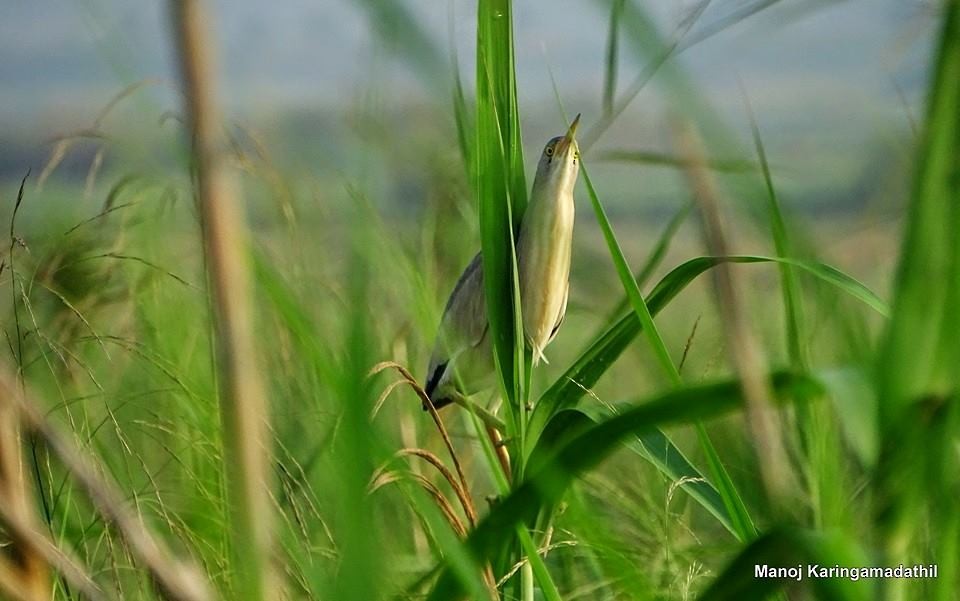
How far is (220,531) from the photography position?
812 mm

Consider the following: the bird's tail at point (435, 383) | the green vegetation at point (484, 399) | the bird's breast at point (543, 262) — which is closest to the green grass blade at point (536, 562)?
the green vegetation at point (484, 399)

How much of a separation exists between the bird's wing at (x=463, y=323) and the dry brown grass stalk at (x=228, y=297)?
74cm

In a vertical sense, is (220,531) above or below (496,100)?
below

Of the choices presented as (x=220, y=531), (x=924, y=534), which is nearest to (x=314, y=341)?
(x=220, y=531)

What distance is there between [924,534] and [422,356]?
778 mm

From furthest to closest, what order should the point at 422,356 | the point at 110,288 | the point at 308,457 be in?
the point at 422,356, the point at 110,288, the point at 308,457

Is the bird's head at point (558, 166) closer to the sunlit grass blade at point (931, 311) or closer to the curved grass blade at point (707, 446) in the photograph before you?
the curved grass blade at point (707, 446)

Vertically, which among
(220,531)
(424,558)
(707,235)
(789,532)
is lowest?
(424,558)

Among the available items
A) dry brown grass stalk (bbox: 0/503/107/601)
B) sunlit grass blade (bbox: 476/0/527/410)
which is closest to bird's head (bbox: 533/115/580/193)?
sunlit grass blade (bbox: 476/0/527/410)

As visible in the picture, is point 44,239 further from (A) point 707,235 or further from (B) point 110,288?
(A) point 707,235

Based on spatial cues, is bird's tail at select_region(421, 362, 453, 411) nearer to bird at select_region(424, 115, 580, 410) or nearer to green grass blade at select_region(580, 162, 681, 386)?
bird at select_region(424, 115, 580, 410)

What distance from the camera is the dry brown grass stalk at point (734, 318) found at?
0.37 m

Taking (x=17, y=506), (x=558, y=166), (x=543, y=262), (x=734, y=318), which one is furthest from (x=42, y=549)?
(x=558, y=166)

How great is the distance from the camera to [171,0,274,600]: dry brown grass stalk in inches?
11.1
